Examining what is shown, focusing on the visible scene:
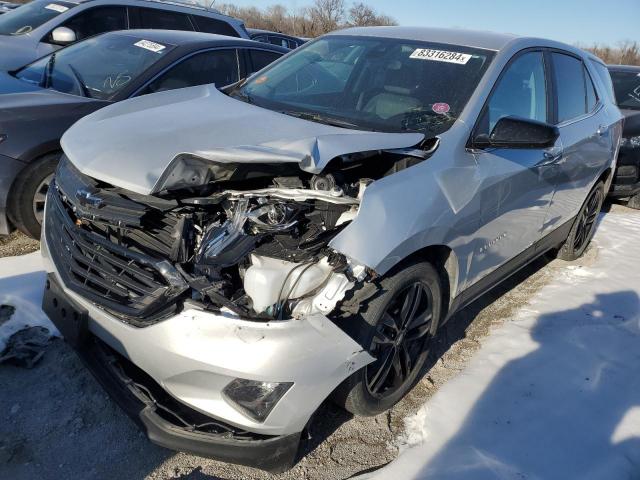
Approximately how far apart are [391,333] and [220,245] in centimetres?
95

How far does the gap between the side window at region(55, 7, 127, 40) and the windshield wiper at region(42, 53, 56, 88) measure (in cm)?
186

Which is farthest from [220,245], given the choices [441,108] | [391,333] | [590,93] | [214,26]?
[214,26]

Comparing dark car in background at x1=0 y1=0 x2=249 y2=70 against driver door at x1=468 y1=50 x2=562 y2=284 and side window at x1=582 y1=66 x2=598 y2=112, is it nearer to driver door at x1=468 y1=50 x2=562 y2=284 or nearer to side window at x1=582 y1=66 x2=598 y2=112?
driver door at x1=468 y1=50 x2=562 y2=284

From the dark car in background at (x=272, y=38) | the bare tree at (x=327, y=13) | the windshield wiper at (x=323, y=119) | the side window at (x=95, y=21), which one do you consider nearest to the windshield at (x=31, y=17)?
the side window at (x=95, y=21)

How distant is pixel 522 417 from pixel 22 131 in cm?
348

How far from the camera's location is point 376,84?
3229 mm

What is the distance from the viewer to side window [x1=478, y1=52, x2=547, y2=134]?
2965 mm

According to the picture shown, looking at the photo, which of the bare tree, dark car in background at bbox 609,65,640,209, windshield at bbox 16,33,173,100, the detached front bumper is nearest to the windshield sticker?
the detached front bumper

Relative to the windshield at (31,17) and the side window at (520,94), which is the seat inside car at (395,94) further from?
the windshield at (31,17)

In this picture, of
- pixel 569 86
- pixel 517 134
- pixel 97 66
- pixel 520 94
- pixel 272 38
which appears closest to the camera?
pixel 517 134

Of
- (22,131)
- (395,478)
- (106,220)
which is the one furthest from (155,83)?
(395,478)

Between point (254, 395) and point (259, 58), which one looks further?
point (259, 58)

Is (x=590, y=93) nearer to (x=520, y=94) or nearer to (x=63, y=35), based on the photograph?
(x=520, y=94)

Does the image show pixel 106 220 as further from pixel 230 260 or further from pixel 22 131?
pixel 22 131
